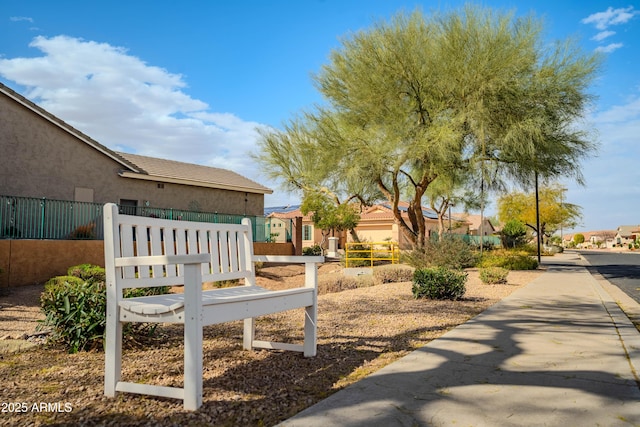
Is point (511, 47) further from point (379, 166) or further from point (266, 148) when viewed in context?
point (266, 148)

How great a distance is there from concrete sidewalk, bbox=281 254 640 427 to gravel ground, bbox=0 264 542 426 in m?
0.31

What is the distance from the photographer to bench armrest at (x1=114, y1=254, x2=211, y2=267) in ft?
10.1

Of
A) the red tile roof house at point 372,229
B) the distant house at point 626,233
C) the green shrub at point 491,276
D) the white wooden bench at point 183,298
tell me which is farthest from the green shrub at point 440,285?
the distant house at point 626,233

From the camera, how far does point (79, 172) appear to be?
61.7ft

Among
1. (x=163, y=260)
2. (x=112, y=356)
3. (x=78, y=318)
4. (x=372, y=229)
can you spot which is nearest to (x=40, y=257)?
(x=78, y=318)

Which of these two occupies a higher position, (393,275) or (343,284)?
(393,275)

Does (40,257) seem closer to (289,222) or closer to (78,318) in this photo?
(78,318)

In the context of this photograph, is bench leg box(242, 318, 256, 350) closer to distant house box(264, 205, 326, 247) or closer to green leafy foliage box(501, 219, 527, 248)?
distant house box(264, 205, 326, 247)

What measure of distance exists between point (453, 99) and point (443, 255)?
200 inches

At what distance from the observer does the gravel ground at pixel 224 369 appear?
304 cm

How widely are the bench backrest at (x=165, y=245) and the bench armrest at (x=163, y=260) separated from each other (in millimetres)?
37

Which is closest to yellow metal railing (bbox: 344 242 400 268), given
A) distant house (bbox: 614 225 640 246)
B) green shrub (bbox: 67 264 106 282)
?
green shrub (bbox: 67 264 106 282)

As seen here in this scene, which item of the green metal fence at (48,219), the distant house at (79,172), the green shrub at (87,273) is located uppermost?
the distant house at (79,172)

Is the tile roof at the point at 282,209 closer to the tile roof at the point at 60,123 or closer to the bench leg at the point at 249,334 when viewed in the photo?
the tile roof at the point at 60,123
